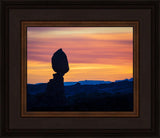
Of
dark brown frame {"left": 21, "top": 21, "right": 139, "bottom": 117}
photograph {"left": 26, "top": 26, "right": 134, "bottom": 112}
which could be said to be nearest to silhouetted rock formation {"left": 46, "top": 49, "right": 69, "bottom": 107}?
photograph {"left": 26, "top": 26, "right": 134, "bottom": 112}

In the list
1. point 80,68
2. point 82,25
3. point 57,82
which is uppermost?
point 82,25

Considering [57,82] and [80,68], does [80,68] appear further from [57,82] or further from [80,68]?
[57,82]

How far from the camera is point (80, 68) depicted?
219 centimetres

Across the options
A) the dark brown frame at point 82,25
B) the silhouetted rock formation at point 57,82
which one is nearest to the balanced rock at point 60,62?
the silhouetted rock formation at point 57,82

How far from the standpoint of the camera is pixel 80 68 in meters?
2.19

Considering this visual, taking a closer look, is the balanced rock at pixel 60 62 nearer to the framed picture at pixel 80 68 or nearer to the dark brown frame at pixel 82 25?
the framed picture at pixel 80 68

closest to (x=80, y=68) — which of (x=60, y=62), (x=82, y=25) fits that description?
(x=60, y=62)

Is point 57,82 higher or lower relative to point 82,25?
lower

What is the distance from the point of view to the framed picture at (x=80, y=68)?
7.18ft

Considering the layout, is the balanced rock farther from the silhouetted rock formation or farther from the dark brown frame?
the dark brown frame

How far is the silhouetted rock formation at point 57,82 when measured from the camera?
2.19 meters

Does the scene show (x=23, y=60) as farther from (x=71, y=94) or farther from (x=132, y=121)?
(x=132, y=121)

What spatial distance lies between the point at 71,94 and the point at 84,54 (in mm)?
357

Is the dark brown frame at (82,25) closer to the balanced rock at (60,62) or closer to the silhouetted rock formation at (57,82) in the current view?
the silhouetted rock formation at (57,82)
